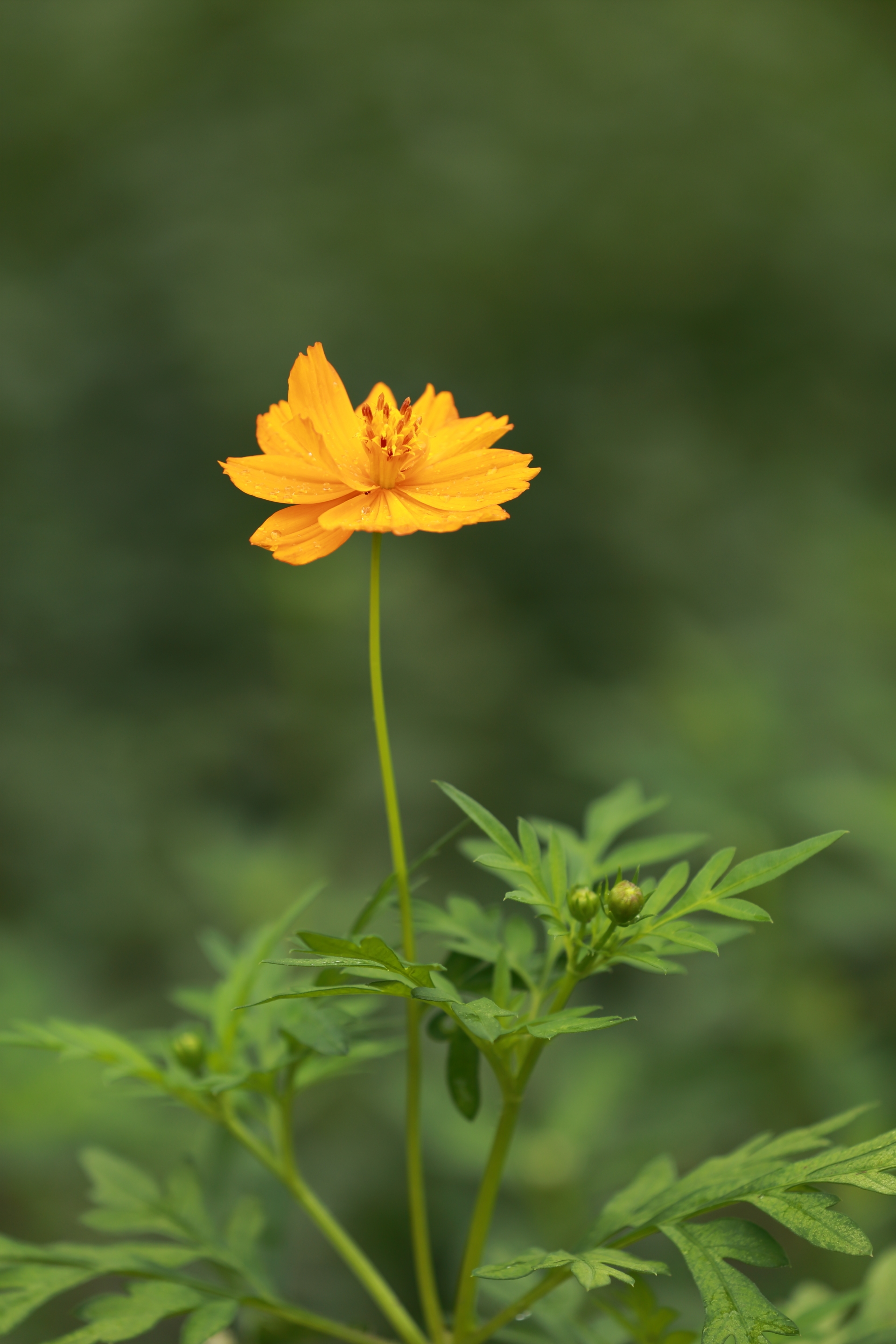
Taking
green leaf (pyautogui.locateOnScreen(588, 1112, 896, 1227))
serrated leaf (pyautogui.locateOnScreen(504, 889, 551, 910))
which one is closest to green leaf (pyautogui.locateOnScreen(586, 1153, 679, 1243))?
green leaf (pyautogui.locateOnScreen(588, 1112, 896, 1227))

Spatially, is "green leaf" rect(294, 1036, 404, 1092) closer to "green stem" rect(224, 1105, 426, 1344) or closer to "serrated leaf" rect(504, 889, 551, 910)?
"green stem" rect(224, 1105, 426, 1344)

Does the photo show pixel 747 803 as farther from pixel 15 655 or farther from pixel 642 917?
pixel 15 655

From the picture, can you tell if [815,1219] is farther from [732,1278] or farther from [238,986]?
[238,986]

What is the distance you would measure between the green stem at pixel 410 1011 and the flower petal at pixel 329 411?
0.06m

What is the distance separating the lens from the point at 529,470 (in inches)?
28.1

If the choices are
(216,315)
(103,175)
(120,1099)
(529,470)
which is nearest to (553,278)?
(216,315)

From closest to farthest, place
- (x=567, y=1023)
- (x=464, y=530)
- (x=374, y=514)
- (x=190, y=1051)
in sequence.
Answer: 1. (x=567, y=1023)
2. (x=374, y=514)
3. (x=190, y=1051)
4. (x=464, y=530)

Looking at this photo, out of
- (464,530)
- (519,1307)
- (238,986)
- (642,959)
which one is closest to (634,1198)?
(519,1307)

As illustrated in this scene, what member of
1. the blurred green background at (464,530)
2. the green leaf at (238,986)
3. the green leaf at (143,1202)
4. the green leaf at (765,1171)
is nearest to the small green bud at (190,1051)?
the green leaf at (238,986)

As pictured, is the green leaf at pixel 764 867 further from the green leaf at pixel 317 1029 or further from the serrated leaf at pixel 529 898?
the green leaf at pixel 317 1029

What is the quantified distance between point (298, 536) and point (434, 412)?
0.55 ft

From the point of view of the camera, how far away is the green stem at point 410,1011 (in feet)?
2.28

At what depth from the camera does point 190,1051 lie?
832mm

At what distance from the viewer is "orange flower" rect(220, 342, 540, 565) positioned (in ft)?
2.38
